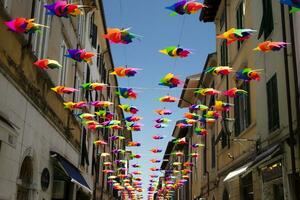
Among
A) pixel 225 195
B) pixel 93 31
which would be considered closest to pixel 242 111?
pixel 225 195

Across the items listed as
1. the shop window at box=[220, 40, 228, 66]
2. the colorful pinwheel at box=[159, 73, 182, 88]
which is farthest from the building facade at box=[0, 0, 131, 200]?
the shop window at box=[220, 40, 228, 66]

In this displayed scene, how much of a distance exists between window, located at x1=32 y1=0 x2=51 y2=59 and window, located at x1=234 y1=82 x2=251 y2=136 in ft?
28.0

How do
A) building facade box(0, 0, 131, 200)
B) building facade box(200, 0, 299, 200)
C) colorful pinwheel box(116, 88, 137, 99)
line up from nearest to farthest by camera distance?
building facade box(0, 0, 131, 200)
building facade box(200, 0, 299, 200)
colorful pinwheel box(116, 88, 137, 99)

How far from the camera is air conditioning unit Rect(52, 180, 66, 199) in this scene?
56.8 feet

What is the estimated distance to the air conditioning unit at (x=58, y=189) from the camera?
17312 millimetres

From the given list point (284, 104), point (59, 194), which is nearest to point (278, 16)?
point (284, 104)

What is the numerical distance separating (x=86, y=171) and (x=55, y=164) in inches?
407

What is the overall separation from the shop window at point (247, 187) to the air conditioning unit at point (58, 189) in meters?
7.39

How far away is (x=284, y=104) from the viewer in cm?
1325

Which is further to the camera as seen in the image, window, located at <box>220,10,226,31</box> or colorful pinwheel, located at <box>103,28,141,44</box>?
window, located at <box>220,10,226,31</box>

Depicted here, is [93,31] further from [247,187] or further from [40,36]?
[247,187]

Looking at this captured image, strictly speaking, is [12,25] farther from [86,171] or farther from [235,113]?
[86,171]

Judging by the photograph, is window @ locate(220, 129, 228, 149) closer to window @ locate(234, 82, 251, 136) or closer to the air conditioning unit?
window @ locate(234, 82, 251, 136)

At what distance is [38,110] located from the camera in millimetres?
13016
